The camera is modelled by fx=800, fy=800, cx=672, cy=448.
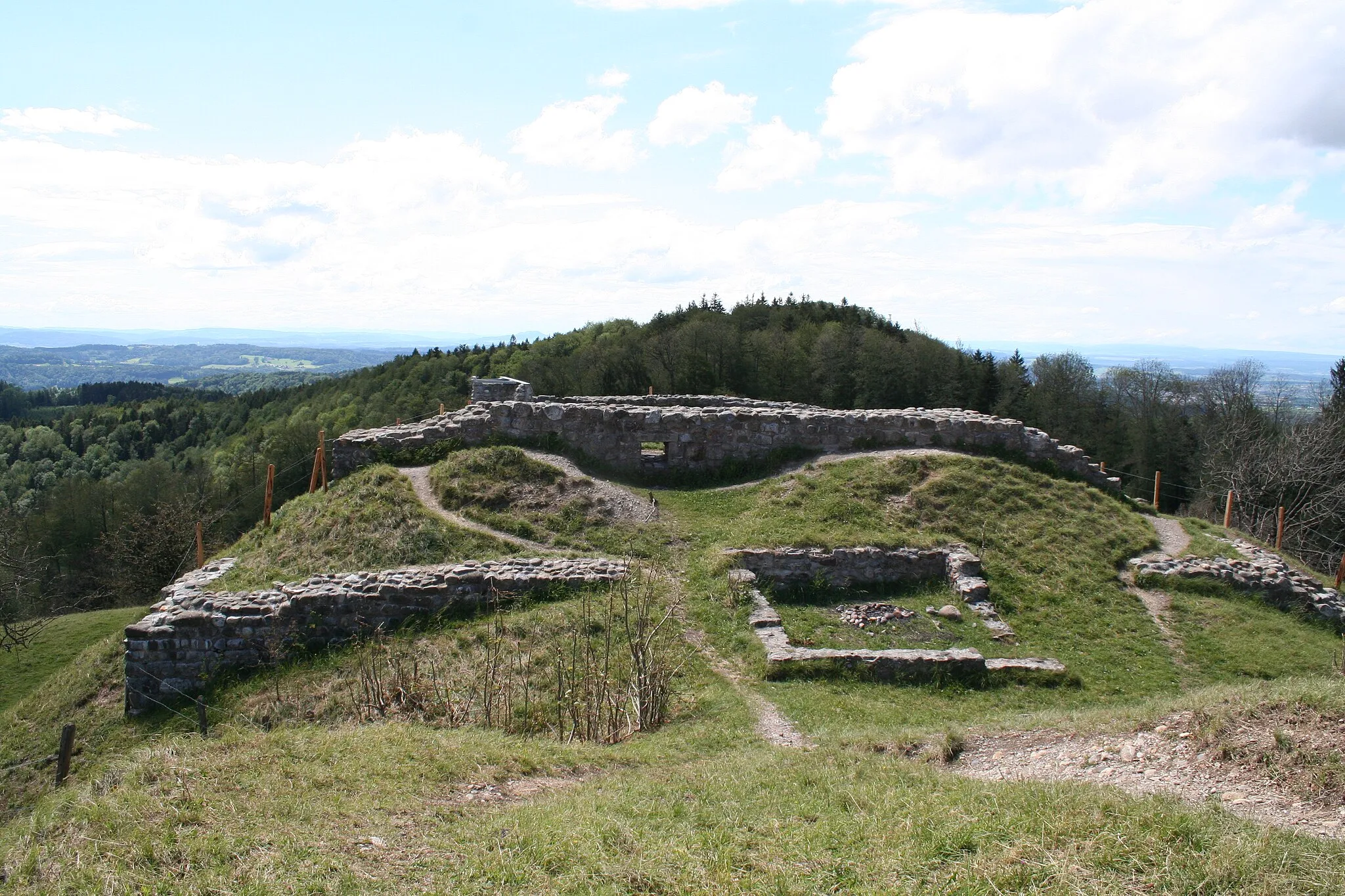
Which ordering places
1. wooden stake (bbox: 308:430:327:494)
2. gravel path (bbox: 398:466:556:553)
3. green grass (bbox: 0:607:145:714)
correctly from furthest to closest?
wooden stake (bbox: 308:430:327:494) < green grass (bbox: 0:607:145:714) < gravel path (bbox: 398:466:556:553)

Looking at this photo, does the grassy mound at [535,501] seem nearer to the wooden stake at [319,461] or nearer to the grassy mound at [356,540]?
the grassy mound at [356,540]

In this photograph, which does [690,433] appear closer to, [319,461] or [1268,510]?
[319,461]

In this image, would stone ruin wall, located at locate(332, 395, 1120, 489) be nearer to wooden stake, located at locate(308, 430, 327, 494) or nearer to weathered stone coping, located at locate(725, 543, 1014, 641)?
wooden stake, located at locate(308, 430, 327, 494)

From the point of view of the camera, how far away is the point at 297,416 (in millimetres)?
99500

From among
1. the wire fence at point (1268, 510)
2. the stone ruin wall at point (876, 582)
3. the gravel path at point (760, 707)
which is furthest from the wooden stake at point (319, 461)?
the wire fence at point (1268, 510)

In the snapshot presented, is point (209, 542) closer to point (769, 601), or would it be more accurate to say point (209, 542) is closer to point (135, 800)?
point (769, 601)

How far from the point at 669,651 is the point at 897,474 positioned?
8.93m

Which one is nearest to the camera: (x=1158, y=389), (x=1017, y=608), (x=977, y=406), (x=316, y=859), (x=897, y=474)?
(x=316, y=859)

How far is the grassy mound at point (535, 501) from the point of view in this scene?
707 inches

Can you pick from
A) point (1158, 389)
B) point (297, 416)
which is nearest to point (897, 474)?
point (1158, 389)

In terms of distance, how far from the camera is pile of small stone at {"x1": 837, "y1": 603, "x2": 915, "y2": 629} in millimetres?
14906

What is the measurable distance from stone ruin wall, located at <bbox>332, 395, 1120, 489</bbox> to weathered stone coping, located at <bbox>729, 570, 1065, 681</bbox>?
921cm

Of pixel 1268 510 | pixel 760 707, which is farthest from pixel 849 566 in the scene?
pixel 1268 510

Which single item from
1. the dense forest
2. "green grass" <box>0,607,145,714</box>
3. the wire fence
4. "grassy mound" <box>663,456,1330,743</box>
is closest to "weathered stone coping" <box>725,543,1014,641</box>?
"grassy mound" <box>663,456,1330,743</box>
